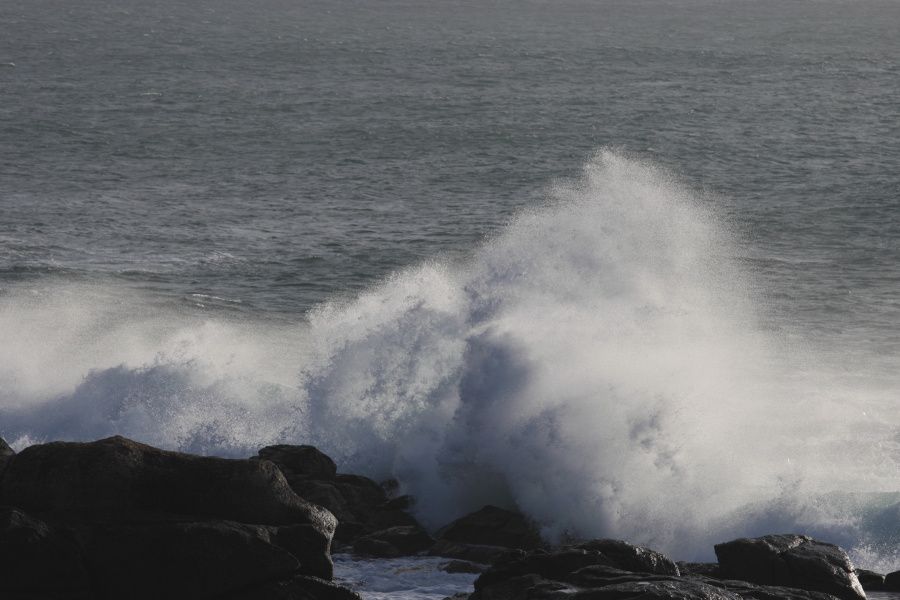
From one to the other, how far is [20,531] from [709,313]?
26316 mm

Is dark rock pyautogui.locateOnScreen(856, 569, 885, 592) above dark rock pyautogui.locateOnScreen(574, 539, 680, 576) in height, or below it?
below

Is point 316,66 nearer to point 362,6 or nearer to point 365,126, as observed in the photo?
point 365,126

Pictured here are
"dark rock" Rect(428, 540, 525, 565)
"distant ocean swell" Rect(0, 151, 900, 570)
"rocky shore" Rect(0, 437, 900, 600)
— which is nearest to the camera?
"rocky shore" Rect(0, 437, 900, 600)

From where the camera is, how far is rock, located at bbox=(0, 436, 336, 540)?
16.9m

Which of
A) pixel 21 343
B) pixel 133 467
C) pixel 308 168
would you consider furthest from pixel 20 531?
pixel 308 168

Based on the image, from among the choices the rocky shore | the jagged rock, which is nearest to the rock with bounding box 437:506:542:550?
the rocky shore

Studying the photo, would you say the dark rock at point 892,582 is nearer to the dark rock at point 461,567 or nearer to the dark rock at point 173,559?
the dark rock at point 461,567

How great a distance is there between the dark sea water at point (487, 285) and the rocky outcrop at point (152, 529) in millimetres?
8149

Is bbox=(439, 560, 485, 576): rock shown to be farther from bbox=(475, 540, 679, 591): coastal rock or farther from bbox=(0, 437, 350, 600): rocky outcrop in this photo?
bbox=(0, 437, 350, 600): rocky outcrop

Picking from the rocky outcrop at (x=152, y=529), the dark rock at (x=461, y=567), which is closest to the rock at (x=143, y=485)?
the rocky outcrop at (x=152, y=529)

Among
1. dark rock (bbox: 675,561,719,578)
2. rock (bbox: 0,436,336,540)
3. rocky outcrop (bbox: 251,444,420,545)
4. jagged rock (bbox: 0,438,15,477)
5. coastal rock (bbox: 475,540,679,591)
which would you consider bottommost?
rocky outcrop (bbox: 251,444,420,545)

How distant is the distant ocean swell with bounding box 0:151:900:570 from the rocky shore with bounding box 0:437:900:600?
5.36 metres

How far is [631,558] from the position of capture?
1823 centimetres

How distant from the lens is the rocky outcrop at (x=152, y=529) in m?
16.3
